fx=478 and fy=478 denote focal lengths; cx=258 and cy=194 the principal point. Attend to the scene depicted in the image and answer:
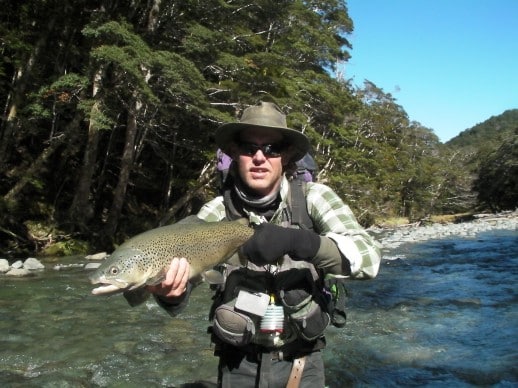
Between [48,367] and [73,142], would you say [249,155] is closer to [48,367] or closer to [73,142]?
[48,367]

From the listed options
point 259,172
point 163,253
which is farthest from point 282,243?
point 163,253

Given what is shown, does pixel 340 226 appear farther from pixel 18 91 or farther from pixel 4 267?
pixel 18 91

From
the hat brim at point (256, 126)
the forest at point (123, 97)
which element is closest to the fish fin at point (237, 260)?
the hat brim at point (256, 126)

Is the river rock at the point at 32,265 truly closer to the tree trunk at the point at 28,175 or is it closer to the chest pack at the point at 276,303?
the tree trunk at the point at 28,175

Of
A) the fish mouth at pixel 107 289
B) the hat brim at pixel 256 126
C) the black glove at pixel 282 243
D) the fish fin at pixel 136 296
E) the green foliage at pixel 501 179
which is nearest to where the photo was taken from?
the fish mouth at pixel 107 289

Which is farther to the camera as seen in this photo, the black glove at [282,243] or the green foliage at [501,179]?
the green foliage at [501,179]

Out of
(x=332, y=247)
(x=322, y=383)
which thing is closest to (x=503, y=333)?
(x=322, y=383)

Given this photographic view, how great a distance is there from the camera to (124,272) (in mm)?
2230

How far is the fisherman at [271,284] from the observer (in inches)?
97.2

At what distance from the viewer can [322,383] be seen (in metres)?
2.65

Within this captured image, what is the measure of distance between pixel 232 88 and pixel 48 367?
43.8 ft

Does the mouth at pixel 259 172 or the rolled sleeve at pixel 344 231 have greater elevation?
the mouth at pixel 259 172

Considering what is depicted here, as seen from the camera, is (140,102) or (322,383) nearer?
(322,383)

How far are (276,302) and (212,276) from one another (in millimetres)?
383
